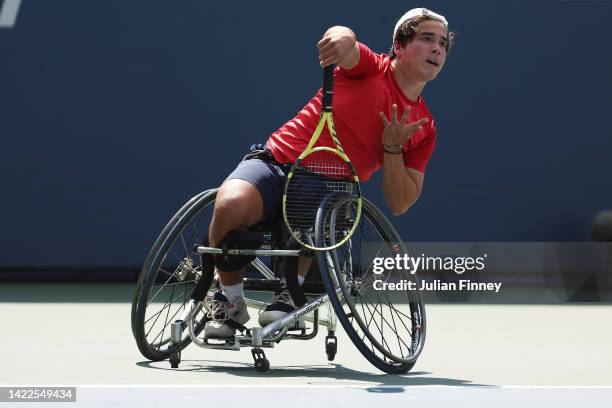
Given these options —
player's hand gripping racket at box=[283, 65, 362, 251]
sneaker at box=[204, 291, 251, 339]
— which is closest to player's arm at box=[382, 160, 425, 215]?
player's hand gripping racket at box=[283, 65, 362, 251]

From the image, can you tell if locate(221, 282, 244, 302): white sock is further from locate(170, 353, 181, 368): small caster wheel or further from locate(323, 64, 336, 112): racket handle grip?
locate(323, 64, 336, 112): racket handle grip

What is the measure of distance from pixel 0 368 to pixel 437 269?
A: 5.18 meters

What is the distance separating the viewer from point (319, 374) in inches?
170

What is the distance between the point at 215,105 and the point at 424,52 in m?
5.02

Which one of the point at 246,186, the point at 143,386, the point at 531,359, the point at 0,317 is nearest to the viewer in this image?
the point at 143,386

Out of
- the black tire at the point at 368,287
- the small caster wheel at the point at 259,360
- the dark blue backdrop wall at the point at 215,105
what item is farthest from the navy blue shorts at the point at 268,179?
the dark blue backdrop wall at the point at 215,105

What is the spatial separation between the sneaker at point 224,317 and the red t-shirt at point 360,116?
1.72ft

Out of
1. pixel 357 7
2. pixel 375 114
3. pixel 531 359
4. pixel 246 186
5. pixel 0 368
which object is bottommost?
pixel 0 368

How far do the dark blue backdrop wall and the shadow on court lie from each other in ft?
15.6

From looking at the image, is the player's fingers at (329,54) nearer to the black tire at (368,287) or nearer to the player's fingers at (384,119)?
the player's fingers at (384,119)

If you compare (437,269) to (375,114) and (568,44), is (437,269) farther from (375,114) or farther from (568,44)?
(375,114)

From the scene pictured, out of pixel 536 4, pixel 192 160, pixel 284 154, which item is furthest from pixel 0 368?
pixel 536 4

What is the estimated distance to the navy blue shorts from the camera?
14.1 feet

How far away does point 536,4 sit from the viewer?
9391 mm
